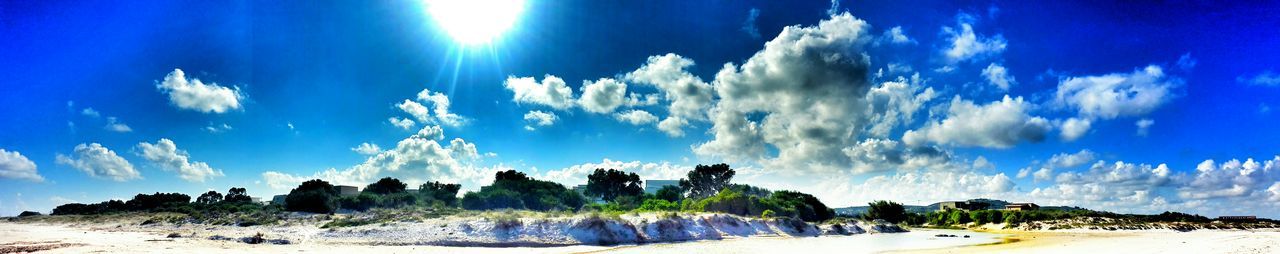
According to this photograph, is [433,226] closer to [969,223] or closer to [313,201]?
[313,201]

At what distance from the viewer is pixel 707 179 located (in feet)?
384

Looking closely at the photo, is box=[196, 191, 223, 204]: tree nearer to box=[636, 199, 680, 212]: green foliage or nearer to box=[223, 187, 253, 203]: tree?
box=[223, 187, 253, 203]: tree

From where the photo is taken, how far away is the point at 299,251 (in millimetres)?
25234

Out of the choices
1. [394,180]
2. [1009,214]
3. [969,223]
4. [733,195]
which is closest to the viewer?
[733,195]

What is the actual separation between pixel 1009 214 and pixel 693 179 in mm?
57016

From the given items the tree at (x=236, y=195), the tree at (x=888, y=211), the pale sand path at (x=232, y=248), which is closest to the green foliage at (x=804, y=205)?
the tree at (x=888, y=211)

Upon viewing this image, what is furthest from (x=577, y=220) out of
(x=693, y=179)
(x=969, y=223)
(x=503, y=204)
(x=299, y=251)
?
(x=693, y=179)

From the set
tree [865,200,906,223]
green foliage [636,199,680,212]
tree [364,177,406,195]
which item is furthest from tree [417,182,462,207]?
tree [865,200,906,223]

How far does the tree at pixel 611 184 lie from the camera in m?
109

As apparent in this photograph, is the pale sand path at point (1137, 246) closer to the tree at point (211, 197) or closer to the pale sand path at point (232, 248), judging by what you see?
the pale sand path at point (232, 248)

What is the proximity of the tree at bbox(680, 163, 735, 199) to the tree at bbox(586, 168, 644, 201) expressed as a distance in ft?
42.5

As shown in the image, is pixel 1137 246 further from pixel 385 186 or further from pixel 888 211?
pixel 385 186

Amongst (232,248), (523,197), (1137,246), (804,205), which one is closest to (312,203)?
(523,197)

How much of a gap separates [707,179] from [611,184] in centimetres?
2119
